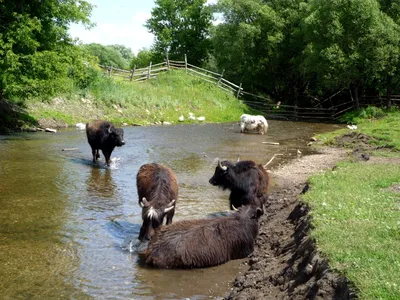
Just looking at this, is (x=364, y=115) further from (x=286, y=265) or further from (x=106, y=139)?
(x=286, y=265)

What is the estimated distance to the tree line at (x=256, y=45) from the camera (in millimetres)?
23250

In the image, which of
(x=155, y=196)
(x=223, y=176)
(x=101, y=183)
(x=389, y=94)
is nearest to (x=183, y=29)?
(x=389, y=94)

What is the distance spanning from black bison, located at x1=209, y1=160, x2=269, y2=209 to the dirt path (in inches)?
19.5

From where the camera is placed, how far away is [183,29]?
59.9 m

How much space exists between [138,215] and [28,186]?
13.0 feet

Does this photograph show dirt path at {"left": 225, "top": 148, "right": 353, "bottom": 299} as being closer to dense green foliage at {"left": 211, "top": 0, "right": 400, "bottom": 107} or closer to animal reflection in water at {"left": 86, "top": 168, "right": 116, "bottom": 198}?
animal reflection in water at {"left": 86, "top": 168, "right": 116, "bottom": 198}

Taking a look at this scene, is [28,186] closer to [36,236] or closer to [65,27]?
[36,236]

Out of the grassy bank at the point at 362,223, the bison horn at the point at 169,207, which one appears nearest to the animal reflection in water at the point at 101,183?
the bison horn at the point at 169,207

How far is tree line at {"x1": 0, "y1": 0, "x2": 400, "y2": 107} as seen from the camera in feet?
76.3

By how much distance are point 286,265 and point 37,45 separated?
19830 millimetres

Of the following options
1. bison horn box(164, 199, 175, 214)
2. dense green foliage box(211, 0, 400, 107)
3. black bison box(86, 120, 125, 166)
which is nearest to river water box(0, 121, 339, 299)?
black bison box(86, 120, 125, 166)

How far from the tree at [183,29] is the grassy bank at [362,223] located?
48.2 metres

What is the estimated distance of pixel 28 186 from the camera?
12688mm

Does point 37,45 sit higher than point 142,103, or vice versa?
point 37,45
